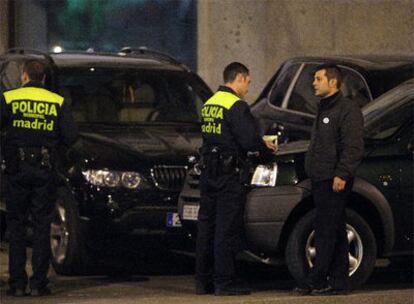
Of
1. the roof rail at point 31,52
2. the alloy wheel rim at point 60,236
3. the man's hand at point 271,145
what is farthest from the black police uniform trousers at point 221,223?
the roof rail at point 31,52

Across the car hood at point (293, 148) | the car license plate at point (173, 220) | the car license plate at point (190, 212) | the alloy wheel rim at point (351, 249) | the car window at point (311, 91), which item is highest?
the car window at point (311, 91)

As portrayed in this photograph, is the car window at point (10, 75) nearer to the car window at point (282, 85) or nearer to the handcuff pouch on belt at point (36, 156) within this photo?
the car window at point (282, 85)

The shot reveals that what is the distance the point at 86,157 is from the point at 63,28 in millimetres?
6406

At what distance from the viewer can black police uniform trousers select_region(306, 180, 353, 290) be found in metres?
10.8

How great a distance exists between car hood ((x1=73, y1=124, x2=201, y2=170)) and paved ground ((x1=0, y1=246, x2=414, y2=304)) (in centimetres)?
95

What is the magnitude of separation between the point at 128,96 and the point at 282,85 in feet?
6.34

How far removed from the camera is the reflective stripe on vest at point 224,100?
434 inches

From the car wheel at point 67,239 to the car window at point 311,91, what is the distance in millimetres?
2898

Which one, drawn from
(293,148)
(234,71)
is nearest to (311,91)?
(293,148)

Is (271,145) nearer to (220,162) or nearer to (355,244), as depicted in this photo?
(220,162)

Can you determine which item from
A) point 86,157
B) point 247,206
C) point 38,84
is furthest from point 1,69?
point 247,206

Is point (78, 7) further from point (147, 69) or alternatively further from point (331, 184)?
point (331, 184)

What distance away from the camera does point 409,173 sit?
37.4 feet

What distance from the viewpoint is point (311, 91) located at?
1472 centimetres
